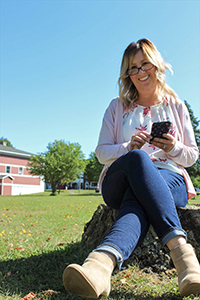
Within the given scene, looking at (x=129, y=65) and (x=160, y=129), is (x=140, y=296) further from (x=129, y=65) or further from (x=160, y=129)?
(x=129, y=65)

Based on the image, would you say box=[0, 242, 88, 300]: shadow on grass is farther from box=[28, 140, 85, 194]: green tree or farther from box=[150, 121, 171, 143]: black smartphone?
box=[28, 140, 85, 194]: green tree

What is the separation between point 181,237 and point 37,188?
45.0 meters

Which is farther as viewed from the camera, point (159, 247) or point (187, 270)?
point (159, 247)

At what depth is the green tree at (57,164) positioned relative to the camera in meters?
35.7

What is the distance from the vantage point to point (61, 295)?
6.25 ft

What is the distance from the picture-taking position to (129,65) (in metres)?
2.61

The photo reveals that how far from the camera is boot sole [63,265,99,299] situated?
123 cm

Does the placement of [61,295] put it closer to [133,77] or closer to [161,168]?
[161,168]

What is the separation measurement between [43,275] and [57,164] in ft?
112

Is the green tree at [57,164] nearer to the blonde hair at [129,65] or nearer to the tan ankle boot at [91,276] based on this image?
the blonde hair at [129,65]

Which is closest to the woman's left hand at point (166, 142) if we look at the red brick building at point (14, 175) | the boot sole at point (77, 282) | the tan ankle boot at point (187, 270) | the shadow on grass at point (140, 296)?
the tan ankle boot at point (187, 270)

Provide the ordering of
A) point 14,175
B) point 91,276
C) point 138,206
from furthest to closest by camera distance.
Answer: point 14,175 < point 138,206 < point 91,276

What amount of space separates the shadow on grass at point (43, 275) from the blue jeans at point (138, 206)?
515mm

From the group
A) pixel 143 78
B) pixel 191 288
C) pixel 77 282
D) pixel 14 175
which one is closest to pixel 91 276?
pixel 77 282
